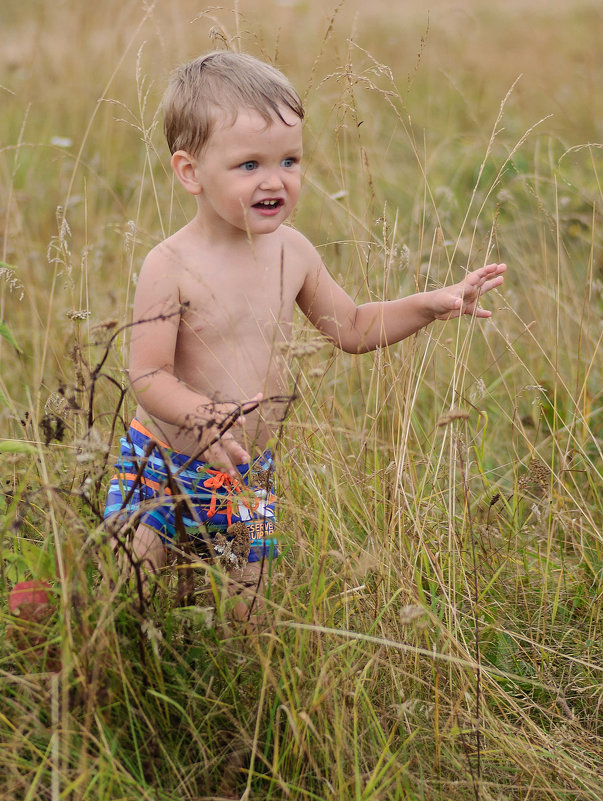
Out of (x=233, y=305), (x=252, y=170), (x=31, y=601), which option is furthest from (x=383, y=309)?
(x=31, y=601)

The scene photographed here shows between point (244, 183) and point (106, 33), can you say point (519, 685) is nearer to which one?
point (244, 183)

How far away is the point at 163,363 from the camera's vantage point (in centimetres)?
189

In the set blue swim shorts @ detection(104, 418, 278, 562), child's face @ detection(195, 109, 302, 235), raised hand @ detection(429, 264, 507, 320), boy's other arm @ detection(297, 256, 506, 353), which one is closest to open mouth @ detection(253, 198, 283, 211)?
child's face @ detection(195, 109, 302, 235)

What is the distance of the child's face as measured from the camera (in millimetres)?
1852

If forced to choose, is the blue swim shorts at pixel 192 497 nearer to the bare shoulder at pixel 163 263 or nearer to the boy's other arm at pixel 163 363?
the boy's other arm at pixel 163 363

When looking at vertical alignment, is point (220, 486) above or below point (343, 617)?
above

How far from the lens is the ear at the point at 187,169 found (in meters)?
1.95

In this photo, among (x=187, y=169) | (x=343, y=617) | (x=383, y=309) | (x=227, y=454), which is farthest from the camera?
(x=383, y=309)

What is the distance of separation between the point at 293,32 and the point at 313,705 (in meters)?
7.50

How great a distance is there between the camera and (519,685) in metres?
1.97

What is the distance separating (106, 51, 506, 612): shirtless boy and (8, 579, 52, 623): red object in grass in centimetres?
27

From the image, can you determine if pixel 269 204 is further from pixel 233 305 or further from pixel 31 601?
pixel 31 601

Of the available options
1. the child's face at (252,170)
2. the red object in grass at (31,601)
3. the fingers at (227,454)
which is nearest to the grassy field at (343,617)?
the red object in grass at (31,601)

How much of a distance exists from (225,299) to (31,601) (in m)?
0.77
